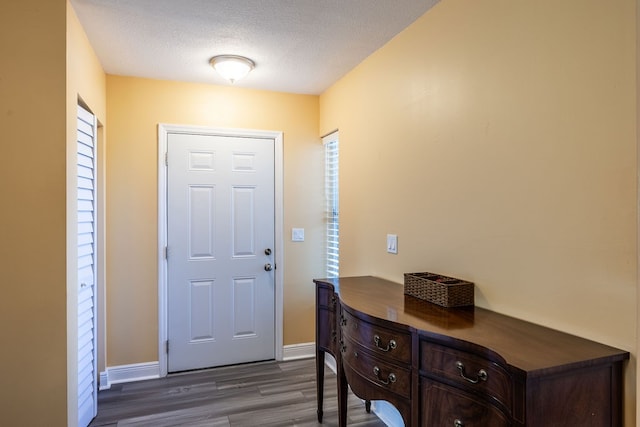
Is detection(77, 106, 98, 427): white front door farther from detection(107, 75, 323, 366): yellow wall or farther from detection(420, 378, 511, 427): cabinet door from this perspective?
detection(420, 378, 511, 427): cabinet door

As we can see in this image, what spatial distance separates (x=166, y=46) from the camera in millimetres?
2576

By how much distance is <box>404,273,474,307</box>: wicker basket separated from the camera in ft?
5.86

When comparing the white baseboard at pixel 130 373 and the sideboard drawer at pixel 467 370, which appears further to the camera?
the white baseboard at pixel 130 373

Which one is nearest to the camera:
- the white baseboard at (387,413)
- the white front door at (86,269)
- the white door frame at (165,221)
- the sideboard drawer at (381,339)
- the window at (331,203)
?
the sideboard drawer at (381,339)

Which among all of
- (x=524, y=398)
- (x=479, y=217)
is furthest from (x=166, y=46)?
(x=524, y=398)

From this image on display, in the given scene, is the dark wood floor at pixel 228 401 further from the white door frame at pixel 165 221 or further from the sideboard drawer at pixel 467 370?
the sideboard drawer at pixel 467 370

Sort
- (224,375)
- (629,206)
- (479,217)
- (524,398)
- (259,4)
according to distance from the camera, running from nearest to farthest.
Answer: (524,398)
(629,206)
(479,217)
(259,4)
(224,375)

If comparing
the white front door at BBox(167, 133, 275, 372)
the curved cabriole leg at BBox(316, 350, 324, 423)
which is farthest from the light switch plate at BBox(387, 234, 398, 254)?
the white front door at BBox(167, 133, 275, 372)

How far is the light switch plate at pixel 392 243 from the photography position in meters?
2.50

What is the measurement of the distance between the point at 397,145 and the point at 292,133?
1398 millimetres

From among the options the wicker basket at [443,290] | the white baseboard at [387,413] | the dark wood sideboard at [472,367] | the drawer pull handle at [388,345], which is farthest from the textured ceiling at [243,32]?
the white baseboard at [387,413]

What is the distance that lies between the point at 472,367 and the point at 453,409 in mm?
190

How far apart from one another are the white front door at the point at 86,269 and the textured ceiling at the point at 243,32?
55 cm

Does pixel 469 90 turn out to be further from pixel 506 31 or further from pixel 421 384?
pixel 421 384
